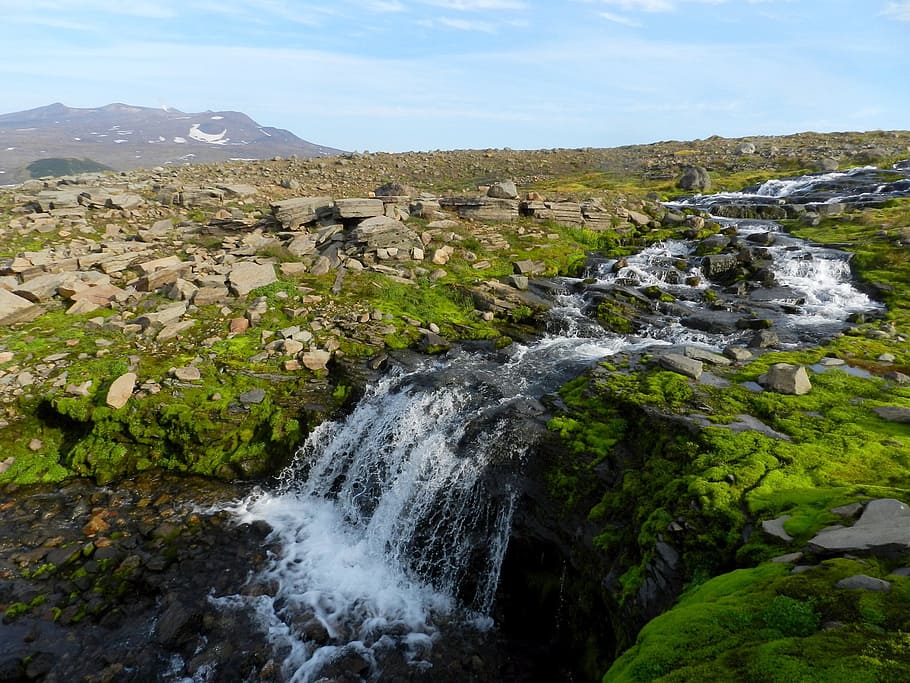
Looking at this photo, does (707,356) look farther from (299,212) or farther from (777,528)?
(299,212)

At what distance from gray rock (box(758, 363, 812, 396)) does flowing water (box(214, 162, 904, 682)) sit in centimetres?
438

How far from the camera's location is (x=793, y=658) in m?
3.94

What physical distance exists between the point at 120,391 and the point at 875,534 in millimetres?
16879

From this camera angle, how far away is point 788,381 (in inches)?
430

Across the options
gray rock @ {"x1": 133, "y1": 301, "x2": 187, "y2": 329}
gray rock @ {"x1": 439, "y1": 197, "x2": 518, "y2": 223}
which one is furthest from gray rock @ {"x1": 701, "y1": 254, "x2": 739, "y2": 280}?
gray rock @ {"x1": 133, "y1": 301, "x2": 187, "y2": 329}

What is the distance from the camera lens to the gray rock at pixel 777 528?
21.0ft

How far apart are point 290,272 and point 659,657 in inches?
763

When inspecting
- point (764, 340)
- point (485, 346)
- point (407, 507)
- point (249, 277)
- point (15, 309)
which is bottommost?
point (407, 507)

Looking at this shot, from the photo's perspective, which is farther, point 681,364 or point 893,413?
point 681,364

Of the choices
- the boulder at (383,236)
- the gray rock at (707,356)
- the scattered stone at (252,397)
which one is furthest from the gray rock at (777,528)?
the boulder at (383,236)

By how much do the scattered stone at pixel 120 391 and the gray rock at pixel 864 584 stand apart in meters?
16.3

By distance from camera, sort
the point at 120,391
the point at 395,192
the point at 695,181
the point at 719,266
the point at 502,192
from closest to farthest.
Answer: the point at 120,391 → the point at 719,266 → the point at 502,192 → the point at 395,192 → the point at 695,181

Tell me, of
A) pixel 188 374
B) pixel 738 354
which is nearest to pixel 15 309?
pixel 188 374

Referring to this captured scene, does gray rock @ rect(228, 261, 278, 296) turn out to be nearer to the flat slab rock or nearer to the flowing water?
the flowing water
